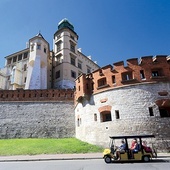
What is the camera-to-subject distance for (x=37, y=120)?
79.1 feet

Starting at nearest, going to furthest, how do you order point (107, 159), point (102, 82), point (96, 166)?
point (96, 166), point (107, 159), point (102, 82)

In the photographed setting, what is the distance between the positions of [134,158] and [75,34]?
128 ft

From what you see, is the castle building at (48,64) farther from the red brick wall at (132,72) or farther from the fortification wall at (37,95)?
the red brick wall at (132,72)

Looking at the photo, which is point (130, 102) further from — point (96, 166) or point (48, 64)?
point (48, 64)

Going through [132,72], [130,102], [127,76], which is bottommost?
[130,102]

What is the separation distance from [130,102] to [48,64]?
94.3ft

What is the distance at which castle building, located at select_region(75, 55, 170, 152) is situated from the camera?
1565cm

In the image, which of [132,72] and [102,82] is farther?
[102,82]

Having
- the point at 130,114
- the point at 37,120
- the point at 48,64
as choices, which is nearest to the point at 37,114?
the point at 37,120

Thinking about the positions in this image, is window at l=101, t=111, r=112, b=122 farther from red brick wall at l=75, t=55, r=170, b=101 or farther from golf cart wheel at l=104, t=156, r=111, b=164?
golf cart wheel at l=104, t=156, r=111, b=164

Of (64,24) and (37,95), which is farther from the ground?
(64,24)

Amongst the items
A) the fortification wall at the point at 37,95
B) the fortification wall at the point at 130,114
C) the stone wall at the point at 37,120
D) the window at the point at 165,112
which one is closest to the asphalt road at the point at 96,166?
the fortification wall at the point at 130,114

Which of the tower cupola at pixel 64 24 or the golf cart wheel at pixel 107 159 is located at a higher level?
the tower cupola at pixel 64 24

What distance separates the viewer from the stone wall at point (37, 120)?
915 inches
